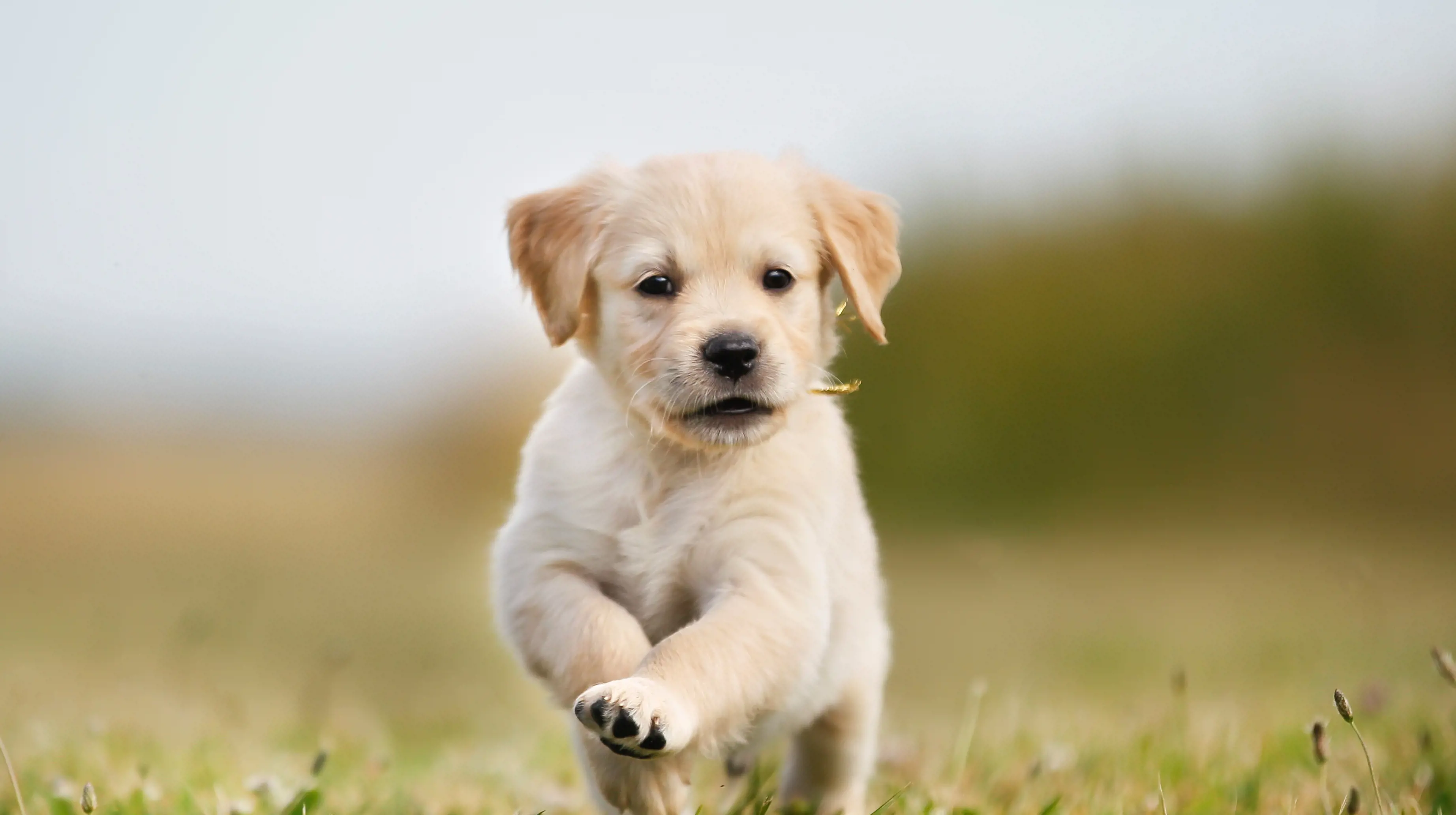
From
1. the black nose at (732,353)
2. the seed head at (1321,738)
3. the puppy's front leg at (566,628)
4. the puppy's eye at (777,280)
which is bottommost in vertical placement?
the seed head at (1321,738)

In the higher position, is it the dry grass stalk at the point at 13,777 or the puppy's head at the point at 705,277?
the puppy's head at the point at 705,277

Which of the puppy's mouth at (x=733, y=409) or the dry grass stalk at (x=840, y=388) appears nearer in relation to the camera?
the puppy's mouth at (x=733, y=409)

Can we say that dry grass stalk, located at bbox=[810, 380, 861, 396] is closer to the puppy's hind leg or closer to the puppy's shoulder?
the puppy's shoulder

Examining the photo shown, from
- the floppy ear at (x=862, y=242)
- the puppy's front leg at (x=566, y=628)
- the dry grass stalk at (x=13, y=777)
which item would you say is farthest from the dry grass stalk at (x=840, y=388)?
the dry grass stalk at (x=13, y=777)

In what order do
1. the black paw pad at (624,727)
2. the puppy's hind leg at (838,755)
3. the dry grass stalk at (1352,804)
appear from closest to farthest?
the black paw pad at (624,727)
the dry grass stalk at (1352,804)
the puppy's hind leg at (838,755)

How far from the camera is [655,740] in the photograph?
2.50 m

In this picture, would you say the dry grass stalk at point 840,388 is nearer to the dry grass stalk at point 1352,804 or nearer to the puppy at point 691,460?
the puppy at point 691,460

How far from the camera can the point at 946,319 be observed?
1245 cm

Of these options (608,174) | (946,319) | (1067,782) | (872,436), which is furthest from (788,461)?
(946,319)

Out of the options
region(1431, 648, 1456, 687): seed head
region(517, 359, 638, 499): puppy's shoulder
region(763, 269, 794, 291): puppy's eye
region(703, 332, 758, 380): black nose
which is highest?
region(763, 269, 794, 291): puppy's eye

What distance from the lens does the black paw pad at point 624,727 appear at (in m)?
2.45

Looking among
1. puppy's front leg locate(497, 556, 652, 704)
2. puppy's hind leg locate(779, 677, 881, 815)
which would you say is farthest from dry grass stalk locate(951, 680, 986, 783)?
puppy's front leg locate(497, 556, 652, 704)

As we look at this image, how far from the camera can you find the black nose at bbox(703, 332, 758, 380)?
113 inches

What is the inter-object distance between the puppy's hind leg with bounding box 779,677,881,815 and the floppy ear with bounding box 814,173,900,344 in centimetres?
108
